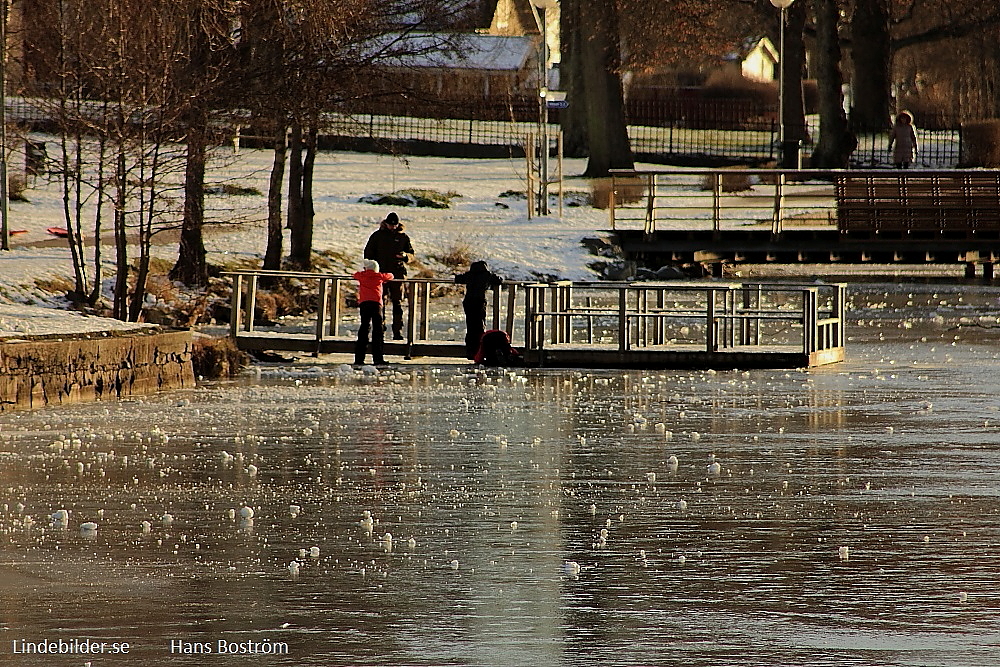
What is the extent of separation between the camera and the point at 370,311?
79.4ft

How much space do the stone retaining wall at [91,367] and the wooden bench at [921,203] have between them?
77.9ft

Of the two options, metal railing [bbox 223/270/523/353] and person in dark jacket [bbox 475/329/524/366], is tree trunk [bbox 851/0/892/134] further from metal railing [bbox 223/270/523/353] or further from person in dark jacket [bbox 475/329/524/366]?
person in dark jacket [bbox 475/329/524/366]

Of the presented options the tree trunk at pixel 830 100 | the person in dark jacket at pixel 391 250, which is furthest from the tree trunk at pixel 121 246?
the tree trunk at pixel 830 100

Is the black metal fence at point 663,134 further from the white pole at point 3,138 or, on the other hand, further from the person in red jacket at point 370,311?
the person in red jacket at point 370,311

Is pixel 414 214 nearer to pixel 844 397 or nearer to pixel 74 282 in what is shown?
pixel 74 282

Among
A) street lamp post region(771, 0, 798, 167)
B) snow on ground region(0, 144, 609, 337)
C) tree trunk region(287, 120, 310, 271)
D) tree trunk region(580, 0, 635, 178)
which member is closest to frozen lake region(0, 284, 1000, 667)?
snow on ground region(0, 144, 609, 337)

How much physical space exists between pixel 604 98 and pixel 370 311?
3213cm

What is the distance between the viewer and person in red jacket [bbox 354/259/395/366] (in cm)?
2419

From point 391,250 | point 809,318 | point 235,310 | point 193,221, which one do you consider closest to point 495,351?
point 391,250

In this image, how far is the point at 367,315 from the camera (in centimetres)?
2417

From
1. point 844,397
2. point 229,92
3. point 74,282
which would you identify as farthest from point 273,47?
point 844,397

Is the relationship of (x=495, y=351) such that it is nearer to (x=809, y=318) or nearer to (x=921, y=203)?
(x=809, y=318)

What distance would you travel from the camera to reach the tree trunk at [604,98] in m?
54.5

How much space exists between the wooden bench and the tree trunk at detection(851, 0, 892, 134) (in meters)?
16.2
